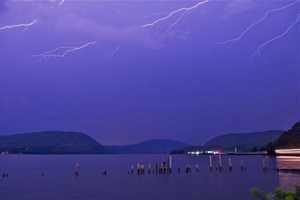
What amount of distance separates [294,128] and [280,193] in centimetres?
14649

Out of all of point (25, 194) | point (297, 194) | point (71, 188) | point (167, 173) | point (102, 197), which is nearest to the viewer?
point (297, 194)

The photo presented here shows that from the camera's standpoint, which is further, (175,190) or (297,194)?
(175,190)

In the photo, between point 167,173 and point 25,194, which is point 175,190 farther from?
point 167,173

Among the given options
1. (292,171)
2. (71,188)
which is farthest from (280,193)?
(292,171)

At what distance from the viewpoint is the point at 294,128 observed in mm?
147875

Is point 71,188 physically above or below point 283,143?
below

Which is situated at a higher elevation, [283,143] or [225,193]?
[283,143]

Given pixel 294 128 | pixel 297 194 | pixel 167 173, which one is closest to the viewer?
pixel 297 194

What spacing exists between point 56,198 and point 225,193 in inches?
752

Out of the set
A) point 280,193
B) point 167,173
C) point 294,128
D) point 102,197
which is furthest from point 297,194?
point 294,128

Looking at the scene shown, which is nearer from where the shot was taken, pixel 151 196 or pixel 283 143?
pixel 151 196

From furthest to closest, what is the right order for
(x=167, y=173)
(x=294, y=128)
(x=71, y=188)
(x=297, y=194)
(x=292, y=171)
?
(x=294, y=128), (x=167, y=173), (x=292, y=171), (x=71, y=188), (x=297, y=194)

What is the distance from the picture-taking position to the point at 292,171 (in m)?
75.8

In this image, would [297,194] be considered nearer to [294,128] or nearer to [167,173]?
[167,173]
